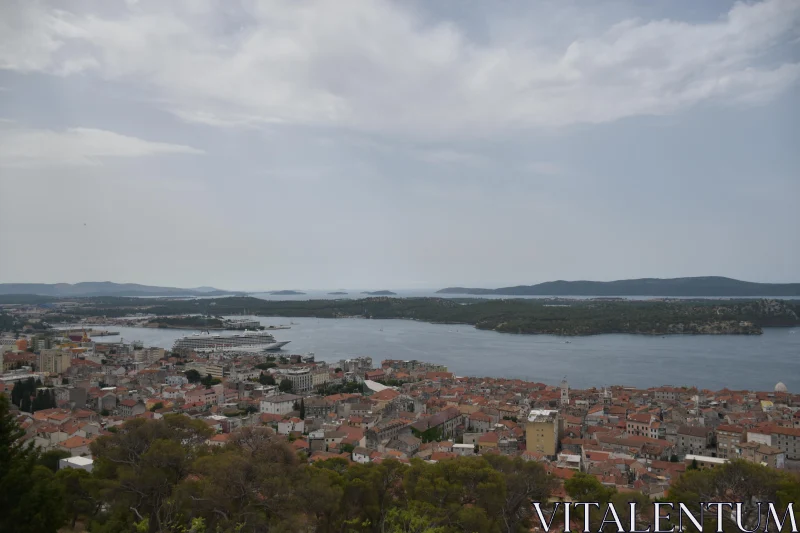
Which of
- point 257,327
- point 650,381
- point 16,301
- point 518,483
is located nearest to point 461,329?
point 257,327

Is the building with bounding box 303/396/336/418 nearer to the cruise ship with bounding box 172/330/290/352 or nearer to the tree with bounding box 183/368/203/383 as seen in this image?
the tree with bounding box 183/368/203/383

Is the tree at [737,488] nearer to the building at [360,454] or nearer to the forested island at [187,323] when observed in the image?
the building at [360,454]

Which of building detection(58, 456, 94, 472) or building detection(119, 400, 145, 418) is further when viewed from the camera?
building detection(119, 400, 145, 418)

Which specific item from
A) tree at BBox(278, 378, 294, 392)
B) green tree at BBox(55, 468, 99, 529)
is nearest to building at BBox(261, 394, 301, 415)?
tree at BBox(278, 378, 294, 392)

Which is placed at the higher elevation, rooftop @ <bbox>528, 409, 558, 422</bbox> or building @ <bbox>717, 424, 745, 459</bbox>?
rooftop @ <bbox>528, 409, 558, 422</bbox>

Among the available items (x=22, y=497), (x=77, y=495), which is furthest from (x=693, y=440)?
(x=22, y=497)

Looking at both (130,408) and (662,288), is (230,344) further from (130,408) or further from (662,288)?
(662,288)
